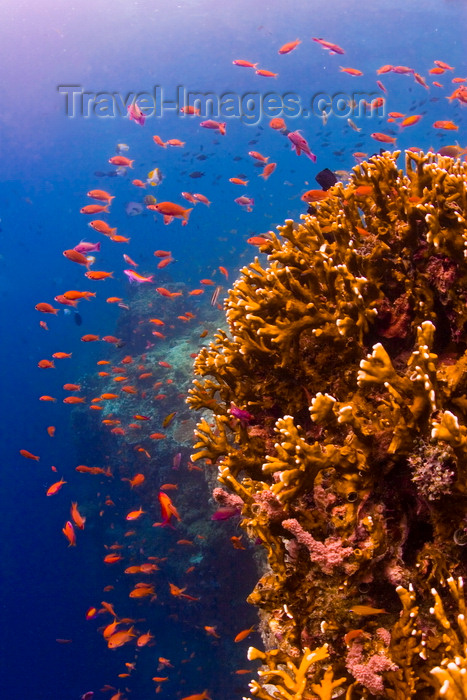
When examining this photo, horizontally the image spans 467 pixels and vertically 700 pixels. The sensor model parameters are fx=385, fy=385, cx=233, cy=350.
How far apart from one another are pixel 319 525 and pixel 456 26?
6673 centimetres

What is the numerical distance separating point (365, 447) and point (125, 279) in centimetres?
3828

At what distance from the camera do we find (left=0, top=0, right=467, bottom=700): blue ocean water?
1490 centimetres

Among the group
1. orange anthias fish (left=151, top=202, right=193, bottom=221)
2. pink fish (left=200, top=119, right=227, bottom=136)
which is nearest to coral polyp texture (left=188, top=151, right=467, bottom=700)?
orange anthias fish (left=151, top=202, right=193, bottom=221)

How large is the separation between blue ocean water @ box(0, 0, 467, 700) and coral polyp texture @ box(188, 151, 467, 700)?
852 cm

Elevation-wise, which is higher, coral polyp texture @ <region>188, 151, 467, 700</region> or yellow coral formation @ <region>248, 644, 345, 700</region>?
coral polyp texture @ <region>188, 151, 467, 700</region>

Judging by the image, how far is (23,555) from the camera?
3238cm

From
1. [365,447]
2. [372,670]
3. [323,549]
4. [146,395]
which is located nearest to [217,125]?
[146,395]

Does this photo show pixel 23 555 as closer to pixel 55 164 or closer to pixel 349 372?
pixel 349 372

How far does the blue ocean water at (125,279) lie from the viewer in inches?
587

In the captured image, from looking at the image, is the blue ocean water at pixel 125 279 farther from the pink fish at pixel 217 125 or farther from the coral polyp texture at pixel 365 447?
the coral polyp texture at pixel 365 447

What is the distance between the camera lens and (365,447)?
2.16 m

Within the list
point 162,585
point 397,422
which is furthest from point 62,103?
point 397,422

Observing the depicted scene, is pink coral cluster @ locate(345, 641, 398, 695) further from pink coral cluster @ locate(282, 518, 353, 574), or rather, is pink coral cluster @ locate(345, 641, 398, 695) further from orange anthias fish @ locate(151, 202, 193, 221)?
orange anthias fish @ locate(151, 202, 193, 221)

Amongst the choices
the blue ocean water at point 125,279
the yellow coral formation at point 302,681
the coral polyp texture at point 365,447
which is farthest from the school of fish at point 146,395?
the yellow coral formation at point 302,681
